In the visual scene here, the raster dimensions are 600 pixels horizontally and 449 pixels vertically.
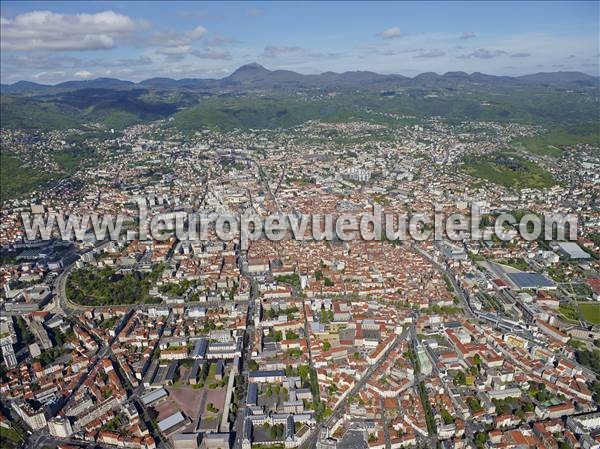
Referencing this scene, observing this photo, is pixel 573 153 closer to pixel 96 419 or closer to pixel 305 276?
pixel 305 276

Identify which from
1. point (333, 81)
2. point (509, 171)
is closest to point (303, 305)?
point (509, 171)

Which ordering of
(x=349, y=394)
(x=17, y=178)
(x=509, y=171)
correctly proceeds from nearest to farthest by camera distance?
1. (x=349, y=394)
2. (x=509, y=171)
3. (x=17, y=178)

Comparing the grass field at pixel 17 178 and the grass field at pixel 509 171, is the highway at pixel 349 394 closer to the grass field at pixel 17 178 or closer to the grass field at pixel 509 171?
the grass field at pixel 509 171

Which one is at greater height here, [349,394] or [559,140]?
[559,140]

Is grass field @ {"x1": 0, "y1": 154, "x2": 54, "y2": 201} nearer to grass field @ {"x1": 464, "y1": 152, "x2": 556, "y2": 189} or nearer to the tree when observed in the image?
the tree

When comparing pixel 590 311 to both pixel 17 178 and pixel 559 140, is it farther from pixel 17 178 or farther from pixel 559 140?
pixel 17 178
